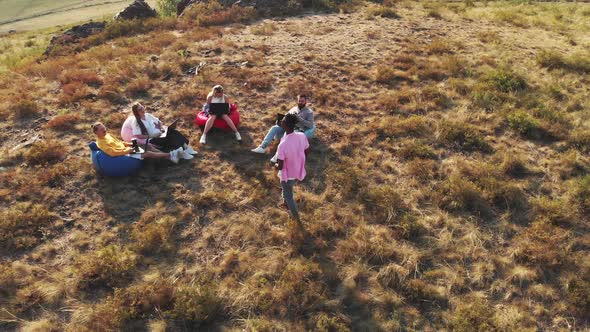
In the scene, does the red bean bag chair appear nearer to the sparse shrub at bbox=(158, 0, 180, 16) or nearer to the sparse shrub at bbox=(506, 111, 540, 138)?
the sparse shrub at bbox=(506, 111, 540, 138)

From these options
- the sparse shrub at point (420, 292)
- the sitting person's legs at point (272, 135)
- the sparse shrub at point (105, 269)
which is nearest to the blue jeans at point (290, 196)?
the sitting person's legs at point (272, 135)

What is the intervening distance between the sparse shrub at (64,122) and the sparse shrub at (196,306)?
7.51 metres

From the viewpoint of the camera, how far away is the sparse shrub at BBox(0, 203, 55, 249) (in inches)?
309

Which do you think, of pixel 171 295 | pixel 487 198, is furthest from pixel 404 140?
pixel 171 295

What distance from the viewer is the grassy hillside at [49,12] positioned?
6000cm

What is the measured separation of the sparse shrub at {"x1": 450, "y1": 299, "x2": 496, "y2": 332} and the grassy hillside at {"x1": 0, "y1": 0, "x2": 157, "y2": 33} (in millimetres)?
67320

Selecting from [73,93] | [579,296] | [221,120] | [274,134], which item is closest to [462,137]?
[579,296]

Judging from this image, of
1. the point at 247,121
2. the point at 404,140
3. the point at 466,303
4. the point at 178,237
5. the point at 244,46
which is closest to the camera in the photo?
the point at 466,303

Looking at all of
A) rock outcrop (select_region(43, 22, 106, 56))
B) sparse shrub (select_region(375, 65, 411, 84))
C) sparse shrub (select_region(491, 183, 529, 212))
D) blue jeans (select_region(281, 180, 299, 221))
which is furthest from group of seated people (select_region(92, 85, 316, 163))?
rock outcrop (select_region(43, 22, 106, 56))

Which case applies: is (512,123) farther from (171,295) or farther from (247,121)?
(171,295)

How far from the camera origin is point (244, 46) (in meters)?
17.4

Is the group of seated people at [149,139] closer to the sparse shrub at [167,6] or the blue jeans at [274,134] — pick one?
the blue jeans at [274,134]

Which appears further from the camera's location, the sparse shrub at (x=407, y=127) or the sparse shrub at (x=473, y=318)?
the sparse shrub at (x=407, y=127)

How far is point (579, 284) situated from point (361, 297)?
406 centimetres
